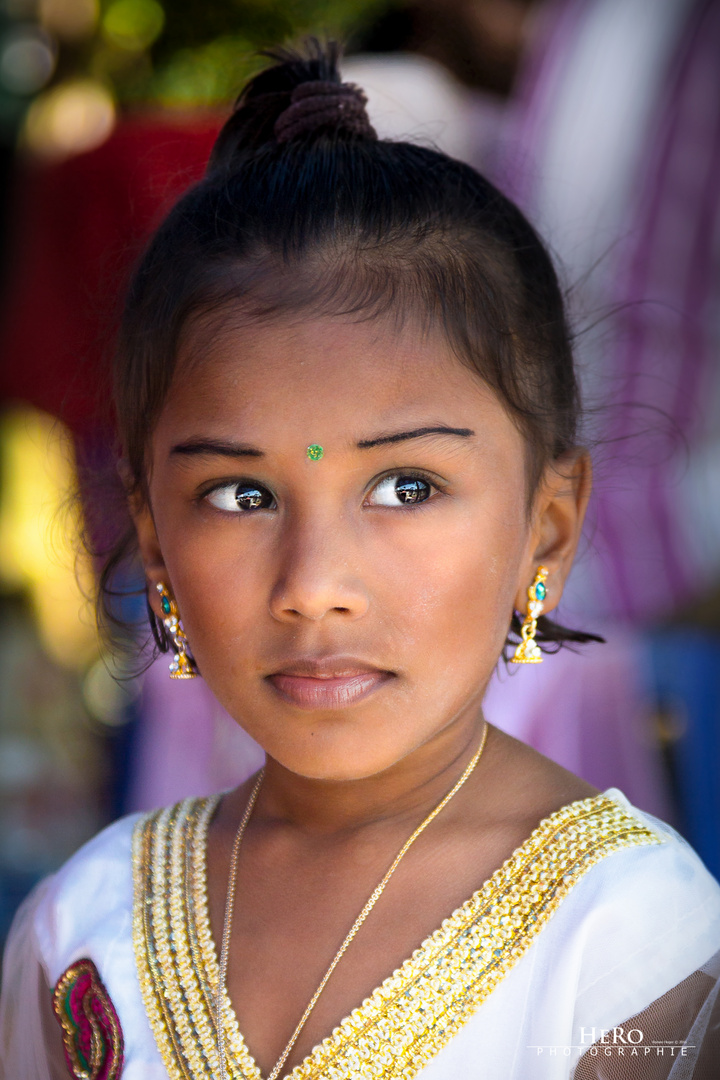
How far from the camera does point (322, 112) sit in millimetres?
1185

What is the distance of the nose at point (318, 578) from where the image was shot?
3.12 feet

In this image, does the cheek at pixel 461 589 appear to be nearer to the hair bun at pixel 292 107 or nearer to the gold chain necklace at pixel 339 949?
the gold chain necklace at pixel 339 949

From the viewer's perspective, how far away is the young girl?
3.26 feet

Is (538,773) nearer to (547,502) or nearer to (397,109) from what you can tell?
(547,502)

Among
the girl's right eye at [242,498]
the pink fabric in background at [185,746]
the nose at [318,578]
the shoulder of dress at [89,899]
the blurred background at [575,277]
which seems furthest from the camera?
the pink fabric in background at [185,746]

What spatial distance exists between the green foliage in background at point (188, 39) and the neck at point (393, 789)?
1.55 metres

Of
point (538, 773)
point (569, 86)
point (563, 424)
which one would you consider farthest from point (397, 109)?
point (538, 773)

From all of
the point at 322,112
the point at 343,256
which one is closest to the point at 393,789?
the point at 343,256

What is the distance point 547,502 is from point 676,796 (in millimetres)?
990

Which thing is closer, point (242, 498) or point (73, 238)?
point (242, 498)

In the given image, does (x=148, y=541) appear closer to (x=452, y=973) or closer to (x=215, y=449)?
(x=215, y=449)

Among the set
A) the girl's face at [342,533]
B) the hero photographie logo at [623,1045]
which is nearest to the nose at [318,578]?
the girl's face at [342,533]

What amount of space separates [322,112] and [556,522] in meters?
0.53

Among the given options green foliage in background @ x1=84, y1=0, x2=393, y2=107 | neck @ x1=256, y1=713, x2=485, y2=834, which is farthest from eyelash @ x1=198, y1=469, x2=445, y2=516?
green foliage in background @ x1=84, y1=0, x2=393, y2=107
